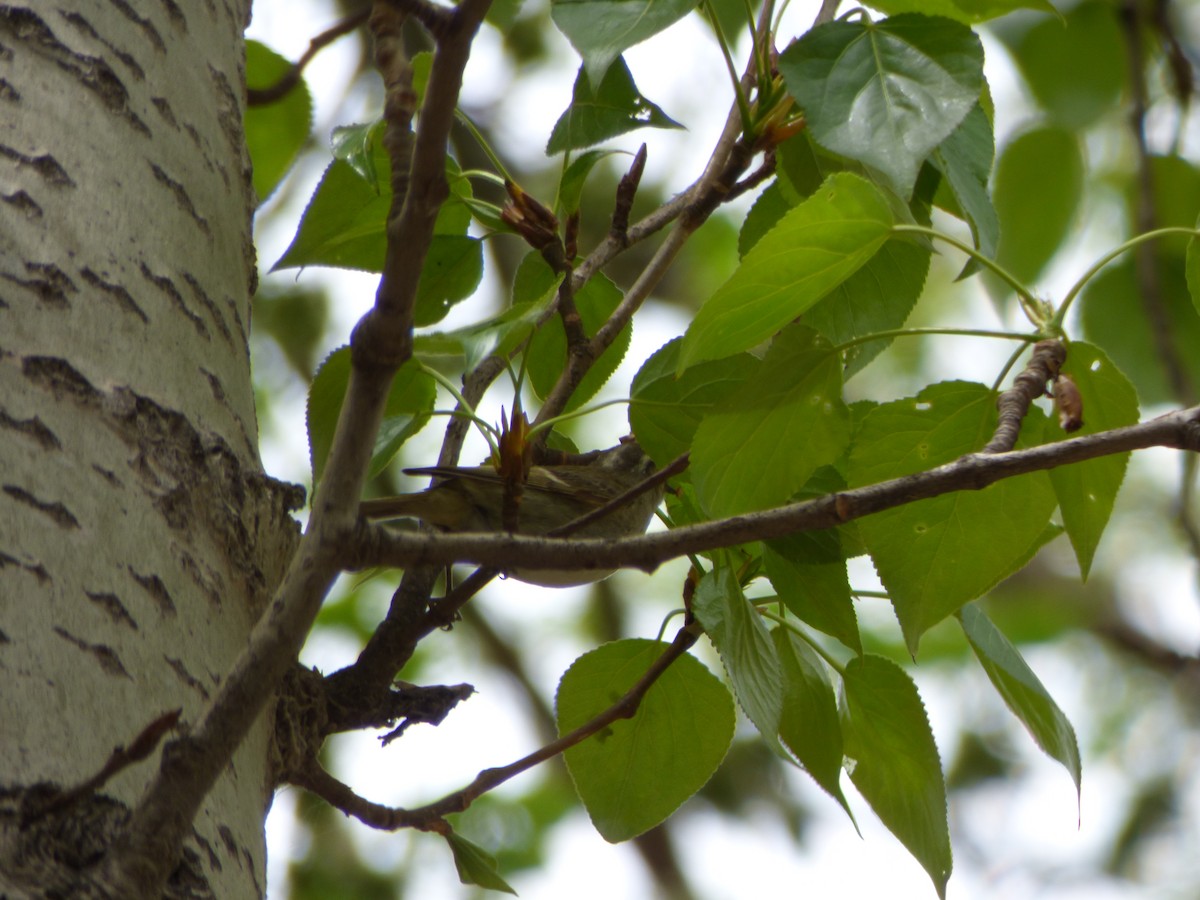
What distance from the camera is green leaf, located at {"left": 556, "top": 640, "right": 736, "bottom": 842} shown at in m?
1.10

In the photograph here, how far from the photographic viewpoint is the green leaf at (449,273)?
121 centimetres

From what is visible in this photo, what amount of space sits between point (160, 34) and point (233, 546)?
19.5 inches

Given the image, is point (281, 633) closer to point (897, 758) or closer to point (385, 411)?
point (385, 411)

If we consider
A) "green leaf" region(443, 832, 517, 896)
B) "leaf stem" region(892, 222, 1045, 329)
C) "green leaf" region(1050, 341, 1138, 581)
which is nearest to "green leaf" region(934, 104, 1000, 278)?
"leaf stem" region(892, 222, 1045, 329)

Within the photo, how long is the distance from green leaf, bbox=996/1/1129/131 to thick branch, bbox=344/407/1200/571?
1057 millimetres

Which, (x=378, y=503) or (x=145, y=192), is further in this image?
(x=378, y=503)

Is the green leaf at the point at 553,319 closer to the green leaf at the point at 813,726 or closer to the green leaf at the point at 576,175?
the green leaf at the point at 576,175

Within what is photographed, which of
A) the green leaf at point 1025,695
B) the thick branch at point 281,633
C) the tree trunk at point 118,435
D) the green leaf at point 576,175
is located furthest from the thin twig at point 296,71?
the green leaf at point 1025,695

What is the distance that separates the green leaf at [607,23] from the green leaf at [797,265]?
187 millimetres

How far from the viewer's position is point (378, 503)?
1426mm

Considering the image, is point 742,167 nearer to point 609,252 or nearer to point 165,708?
point 609,252

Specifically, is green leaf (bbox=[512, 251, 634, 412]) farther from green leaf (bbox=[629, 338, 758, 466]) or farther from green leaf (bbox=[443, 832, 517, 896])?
green leaf (bbox=[443, 832, 517, 896])

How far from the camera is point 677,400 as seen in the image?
1064 millimetres

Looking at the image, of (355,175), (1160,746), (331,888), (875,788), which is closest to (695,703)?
(875,788)
